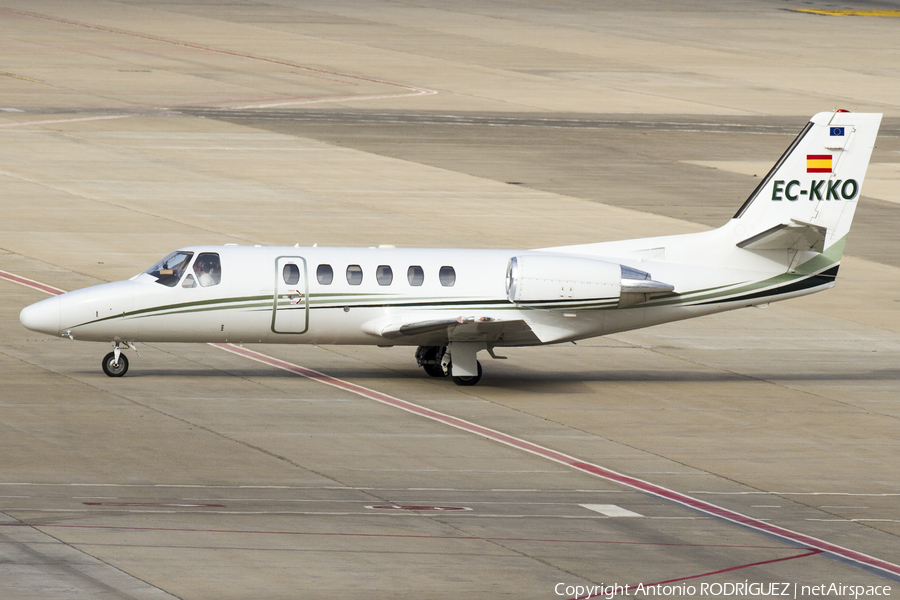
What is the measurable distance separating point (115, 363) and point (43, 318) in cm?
194

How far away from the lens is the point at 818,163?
109 ft

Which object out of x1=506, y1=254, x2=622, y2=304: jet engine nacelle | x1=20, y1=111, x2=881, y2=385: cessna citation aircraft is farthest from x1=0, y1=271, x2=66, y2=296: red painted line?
x1=506, y1=254, x2=622, y2=304: jet engine nacelle

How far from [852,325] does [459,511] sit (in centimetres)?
2083

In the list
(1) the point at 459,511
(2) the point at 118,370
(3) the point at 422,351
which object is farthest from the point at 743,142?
(1) the point at 459,511

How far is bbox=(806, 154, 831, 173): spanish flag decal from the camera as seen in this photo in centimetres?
3306

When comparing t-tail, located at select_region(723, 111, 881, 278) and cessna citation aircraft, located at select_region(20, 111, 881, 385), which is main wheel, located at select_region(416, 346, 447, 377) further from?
t-tail, located at select_region(723, 111, 881, 278)

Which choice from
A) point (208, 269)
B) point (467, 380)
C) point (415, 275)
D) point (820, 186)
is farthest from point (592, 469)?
point (820, 186)

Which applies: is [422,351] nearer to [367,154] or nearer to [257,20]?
[367,154]

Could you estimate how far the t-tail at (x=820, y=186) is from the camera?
108 feet

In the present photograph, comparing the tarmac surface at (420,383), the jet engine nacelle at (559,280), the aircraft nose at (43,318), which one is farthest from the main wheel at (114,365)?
the jet engine nacelle at (559,280)

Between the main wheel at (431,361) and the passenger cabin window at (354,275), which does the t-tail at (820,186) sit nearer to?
the main wheel at (431,361)

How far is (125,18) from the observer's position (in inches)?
4033

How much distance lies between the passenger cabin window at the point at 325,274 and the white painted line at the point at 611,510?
378 inches

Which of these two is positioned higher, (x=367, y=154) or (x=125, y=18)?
(x=125, y=18)
